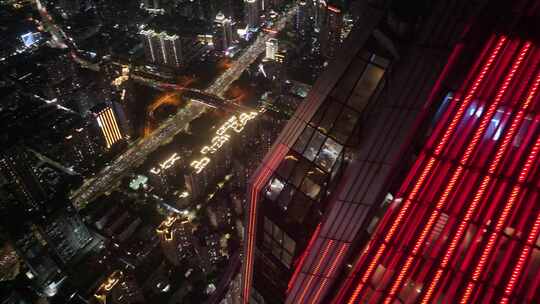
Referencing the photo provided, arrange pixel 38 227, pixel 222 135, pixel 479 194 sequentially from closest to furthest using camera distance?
pixel 479 194
pixel 38 227
pixel 222 135

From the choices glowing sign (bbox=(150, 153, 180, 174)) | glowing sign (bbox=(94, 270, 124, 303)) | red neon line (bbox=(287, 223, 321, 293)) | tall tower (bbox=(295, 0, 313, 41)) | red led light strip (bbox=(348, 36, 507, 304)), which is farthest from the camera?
tall tower (bbox=(295, 0, 313, 41))

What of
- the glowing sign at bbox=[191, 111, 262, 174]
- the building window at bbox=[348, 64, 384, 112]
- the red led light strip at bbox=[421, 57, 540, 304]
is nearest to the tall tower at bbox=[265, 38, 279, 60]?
the glowing sign at bbox=[191, 111, 262, 174]

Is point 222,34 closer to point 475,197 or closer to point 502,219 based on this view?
point 475,197

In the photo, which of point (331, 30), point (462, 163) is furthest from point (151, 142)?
point (462, 163)

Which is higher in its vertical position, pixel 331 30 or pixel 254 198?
pixel 254 198

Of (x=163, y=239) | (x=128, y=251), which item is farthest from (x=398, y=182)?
(x=128, y=251)

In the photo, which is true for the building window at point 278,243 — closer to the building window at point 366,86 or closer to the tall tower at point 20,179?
the building window at point 366,86

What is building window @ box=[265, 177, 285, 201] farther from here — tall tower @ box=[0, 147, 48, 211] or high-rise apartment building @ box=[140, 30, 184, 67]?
high-rise apartment building @ box=[140, 30, 184, 67]
